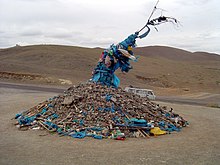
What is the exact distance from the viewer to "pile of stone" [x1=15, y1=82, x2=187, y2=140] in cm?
1240

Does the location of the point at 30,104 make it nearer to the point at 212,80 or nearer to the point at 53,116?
the point at 53,116

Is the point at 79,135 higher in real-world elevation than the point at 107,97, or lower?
lower

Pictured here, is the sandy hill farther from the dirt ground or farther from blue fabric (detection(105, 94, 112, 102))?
the dirt ground

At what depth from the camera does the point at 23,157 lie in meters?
8.90

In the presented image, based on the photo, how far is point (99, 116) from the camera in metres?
13.2

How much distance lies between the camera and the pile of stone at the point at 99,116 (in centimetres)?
1240

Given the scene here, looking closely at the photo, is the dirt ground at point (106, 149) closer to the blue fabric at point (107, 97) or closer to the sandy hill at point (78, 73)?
the blue fabric at point (107, 97)

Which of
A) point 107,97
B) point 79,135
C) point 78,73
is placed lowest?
point 79,135

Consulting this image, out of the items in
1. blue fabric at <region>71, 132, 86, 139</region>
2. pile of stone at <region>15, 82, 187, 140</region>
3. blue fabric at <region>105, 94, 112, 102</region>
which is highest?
blue fabric at <region>105, 94, 112, 102</region>

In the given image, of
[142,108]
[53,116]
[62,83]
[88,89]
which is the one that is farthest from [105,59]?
[62,83]

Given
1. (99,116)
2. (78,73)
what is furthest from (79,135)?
(78,73)

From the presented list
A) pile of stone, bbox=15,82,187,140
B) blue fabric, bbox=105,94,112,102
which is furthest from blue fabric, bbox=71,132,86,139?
blue fabric, bbox=105,94,112,102

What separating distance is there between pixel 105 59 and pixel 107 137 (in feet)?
17.4

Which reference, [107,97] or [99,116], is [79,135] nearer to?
[99,116]
